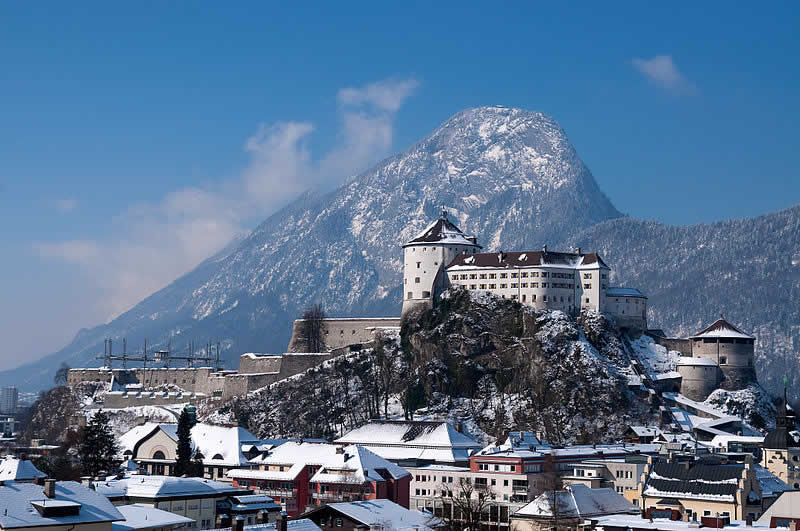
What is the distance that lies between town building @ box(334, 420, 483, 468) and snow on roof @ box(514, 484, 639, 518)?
3742 centimetres

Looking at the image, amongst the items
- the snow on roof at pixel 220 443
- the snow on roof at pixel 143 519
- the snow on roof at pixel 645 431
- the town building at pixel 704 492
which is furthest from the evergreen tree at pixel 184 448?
the snow on roof at pixel 645 431

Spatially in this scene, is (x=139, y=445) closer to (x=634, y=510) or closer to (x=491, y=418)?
(x=491, y=418)

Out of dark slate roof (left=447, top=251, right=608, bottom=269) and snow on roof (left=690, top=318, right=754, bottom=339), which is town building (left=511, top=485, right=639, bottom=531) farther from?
dark slate roof (left=447, top=251, right=608, bottom=269)

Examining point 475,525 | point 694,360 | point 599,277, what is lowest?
point 475,525

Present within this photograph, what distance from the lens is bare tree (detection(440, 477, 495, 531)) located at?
8594 cm

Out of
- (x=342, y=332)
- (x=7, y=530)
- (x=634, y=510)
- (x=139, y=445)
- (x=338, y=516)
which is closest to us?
(x=7, y=530)

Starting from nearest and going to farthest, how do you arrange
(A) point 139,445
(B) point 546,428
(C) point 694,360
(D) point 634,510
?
1. (D) point 634,510
2. (A) point 139,445
3. (B) point 546,428
4. (C) point 694,360

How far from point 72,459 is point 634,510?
66124 millimetres

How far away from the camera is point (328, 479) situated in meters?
111

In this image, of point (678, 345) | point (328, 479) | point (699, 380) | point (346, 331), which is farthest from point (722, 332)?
point (328, 479)

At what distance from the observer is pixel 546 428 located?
150 m

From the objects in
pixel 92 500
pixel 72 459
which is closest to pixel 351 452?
pixel 72 459

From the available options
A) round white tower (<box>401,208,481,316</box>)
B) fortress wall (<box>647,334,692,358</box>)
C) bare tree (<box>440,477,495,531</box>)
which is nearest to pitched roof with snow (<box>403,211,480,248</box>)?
round white tower (<box>401,208,481,316</box>)

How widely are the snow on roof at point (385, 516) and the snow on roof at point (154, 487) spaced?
435 inches
